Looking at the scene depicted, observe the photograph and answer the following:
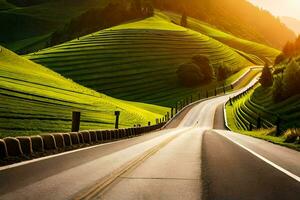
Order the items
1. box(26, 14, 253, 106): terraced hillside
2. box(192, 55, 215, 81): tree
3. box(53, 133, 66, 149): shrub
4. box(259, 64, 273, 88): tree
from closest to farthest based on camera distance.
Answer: box(53, 133, 66, 149): shrub
box(259, 64, 273, 88): tree
box(26, 14, 253, 106): terraced hillside
box(192, 55, 215, 81): tree

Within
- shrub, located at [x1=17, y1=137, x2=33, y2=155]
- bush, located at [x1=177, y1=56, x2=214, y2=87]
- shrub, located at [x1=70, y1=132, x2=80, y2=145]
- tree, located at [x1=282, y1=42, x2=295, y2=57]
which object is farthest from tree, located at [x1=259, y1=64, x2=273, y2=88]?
shrub, located at [x1=17, y1=137, x2=33, y2=155]

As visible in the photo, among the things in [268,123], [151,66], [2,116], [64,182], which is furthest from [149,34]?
[64,182]

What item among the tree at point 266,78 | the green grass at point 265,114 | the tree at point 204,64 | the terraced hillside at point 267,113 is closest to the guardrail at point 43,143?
the green grass at point 265,114

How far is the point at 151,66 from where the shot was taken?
154875mm

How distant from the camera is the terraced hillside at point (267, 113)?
57031 millimetres

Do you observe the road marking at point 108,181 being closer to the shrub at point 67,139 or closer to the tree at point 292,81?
the shrub at point 67,139

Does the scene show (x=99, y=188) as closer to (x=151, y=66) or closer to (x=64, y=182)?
(x=64, y=182)

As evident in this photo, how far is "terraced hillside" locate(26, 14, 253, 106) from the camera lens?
133m

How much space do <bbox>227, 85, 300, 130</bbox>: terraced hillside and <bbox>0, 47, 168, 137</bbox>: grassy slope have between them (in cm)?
1638

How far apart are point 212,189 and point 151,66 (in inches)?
5705

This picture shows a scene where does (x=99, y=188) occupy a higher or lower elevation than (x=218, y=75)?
lower

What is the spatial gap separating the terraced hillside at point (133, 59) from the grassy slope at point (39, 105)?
65.3 m

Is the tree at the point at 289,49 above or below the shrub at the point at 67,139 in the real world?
above

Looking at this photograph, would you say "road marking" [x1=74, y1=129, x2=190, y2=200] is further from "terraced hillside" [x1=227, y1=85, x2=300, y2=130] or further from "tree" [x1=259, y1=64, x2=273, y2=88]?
"tree" [x1=259, y1=64, x2=273, y2=88]
